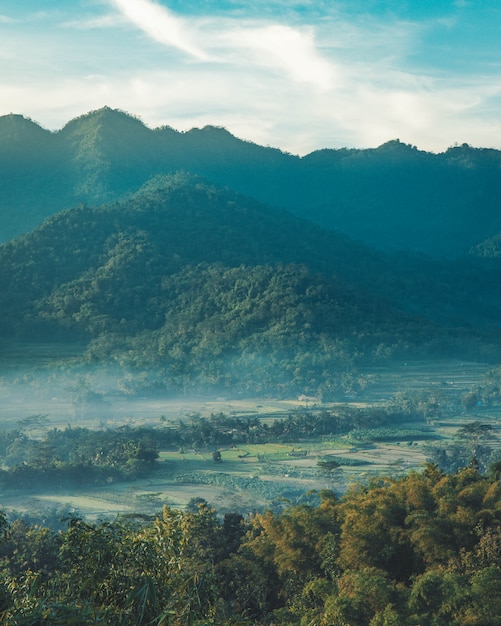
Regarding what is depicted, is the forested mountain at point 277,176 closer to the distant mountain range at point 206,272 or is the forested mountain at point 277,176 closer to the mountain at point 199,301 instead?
the distant mountain range at point 206,272

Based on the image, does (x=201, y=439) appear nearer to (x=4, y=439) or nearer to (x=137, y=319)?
(x=4, y=439)

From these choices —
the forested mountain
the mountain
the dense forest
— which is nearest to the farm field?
the dense forest

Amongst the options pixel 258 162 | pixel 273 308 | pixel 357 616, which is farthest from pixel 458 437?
pixel 258 162

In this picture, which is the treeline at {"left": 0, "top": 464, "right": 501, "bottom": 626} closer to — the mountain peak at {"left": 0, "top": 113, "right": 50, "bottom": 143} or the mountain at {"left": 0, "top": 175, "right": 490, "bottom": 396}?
the mountain at {"left": 0, "top": 175, "right": 490, "bottom": 396}

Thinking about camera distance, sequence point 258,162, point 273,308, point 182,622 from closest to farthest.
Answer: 1. point 182,622
2. point 273,308
3. point 258,162

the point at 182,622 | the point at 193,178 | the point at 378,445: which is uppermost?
the point at 193,178

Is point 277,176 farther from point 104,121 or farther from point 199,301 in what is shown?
point 199,301

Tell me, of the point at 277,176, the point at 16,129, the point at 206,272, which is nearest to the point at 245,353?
the point at 206,272
